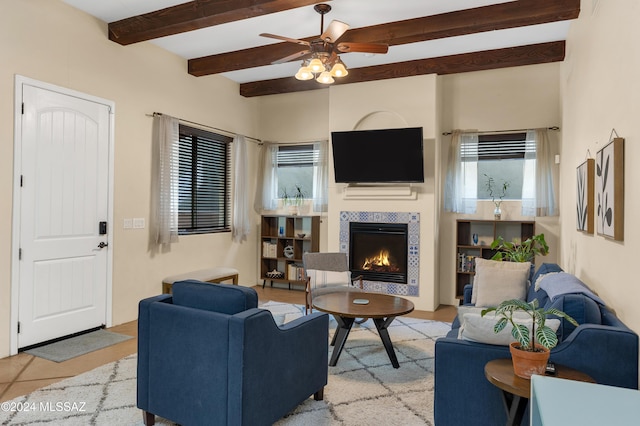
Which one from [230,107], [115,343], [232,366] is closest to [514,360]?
[232,366]

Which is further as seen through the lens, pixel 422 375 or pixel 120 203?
pixel 120 203

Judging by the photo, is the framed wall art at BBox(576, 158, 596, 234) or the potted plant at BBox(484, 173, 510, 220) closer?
the framed wall art at BBox(576, 158, 596, 234)

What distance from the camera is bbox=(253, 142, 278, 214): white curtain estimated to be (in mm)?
7102

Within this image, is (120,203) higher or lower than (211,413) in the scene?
higher

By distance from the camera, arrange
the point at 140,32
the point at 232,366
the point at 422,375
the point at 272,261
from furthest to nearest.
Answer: the point at 272,261
the point at 140,32
the point at 422,375
the point at 232,366

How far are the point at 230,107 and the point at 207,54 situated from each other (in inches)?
45.4

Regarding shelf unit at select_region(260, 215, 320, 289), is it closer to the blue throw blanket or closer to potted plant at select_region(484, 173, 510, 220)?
potted plant at select_region(484, 173, 510, 220)

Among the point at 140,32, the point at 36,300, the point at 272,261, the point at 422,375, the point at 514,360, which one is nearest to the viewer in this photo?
the point at 514,360

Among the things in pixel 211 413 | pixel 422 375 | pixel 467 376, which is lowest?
pixel 422 375

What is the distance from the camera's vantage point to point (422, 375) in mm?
3457

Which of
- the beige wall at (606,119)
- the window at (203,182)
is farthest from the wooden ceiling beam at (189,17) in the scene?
the beige wall at (606,119)

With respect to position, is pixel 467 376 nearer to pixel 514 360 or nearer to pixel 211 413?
pixel 514 360

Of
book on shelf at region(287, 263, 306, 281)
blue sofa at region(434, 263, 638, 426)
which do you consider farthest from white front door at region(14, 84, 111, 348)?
blue sofa at region(434, 263, 638, 426)

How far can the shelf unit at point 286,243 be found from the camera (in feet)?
22.5
